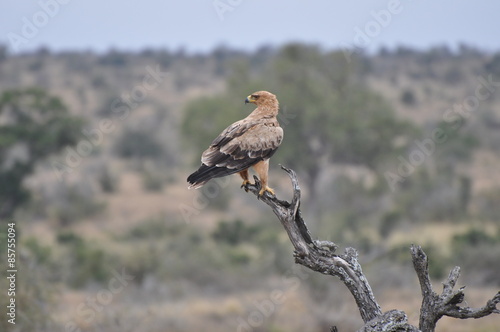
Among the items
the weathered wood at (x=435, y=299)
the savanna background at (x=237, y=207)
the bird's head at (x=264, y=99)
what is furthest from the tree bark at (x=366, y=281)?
the savanna background at (x=237, y=207)

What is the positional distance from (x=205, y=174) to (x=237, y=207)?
30.9 m

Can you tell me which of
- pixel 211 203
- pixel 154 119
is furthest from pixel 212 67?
pixel 211 203

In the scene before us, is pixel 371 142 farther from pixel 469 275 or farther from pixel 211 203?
pixel 469 275

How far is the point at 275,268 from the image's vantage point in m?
21.8

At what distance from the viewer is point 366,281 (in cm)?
616

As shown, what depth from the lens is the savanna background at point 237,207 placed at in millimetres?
18344

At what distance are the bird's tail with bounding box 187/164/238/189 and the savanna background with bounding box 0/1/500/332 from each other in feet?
23.9

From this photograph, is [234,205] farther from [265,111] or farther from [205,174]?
[205,174]

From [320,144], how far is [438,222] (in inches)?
261

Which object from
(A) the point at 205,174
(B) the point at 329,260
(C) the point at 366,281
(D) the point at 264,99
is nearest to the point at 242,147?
(A) the point at 205,174

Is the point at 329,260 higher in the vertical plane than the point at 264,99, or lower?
lower

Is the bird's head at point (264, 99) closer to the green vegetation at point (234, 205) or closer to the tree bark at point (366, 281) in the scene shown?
the tree bark at point (366, 281)

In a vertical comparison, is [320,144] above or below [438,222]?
above

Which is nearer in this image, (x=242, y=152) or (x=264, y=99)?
(x=242, y=152)
